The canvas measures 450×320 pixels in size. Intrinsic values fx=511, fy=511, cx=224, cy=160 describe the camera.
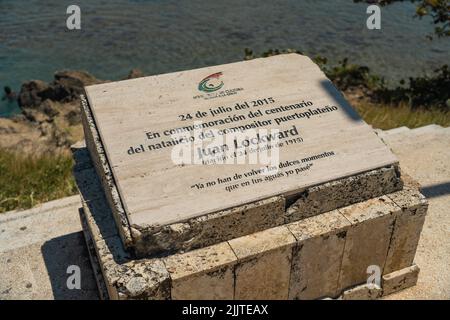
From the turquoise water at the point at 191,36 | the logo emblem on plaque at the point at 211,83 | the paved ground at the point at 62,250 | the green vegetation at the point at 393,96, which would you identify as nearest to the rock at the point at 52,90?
the turquoise water at the point at 191,36

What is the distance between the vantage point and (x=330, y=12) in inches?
561

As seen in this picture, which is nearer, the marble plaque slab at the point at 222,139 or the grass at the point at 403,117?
the marble plaque slab at the point at 222,139

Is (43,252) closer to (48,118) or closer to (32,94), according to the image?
(48,118)

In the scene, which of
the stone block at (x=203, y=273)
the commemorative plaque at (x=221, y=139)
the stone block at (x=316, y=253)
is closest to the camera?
the stone block at (x=203, y=273)

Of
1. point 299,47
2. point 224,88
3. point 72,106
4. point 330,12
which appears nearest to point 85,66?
point 72,106

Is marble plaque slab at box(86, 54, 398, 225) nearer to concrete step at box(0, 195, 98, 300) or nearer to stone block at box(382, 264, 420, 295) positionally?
stone block at box(382, 264, 420, 295)

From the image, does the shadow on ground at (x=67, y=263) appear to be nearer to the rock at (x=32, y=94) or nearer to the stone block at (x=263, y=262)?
the stone block at (x=263, y=262)

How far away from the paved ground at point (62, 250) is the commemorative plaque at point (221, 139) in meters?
1.22

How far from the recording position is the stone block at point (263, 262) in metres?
3.48

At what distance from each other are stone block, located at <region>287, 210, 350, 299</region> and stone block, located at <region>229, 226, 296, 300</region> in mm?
77

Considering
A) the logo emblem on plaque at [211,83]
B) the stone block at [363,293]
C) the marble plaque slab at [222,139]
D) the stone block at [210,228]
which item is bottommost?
the stone block at [363,293]

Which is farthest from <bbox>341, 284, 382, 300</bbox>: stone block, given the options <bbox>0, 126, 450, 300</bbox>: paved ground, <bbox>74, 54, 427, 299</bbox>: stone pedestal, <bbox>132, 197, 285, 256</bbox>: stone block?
→ <bbox>132, 197, 285, 256</bbox>: stone block

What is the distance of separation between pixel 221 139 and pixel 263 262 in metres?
0.94
